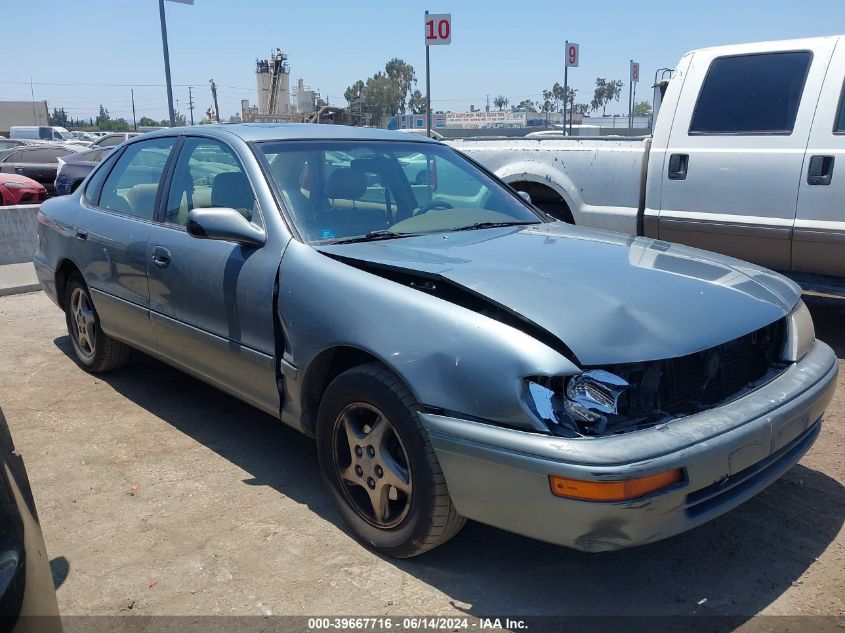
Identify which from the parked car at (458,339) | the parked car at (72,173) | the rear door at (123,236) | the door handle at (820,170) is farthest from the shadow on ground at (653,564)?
the parked car at (72,173)

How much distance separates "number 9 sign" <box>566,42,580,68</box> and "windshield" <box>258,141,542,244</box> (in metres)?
11.6

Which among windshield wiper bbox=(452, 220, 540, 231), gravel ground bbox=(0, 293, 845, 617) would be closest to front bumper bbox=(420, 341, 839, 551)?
gravel ground bbox=(0, 293, 845, 617)

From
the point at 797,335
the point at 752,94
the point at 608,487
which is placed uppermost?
the point at 752,94

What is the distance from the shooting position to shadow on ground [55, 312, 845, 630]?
2734 millimetres

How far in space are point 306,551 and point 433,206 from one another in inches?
72.1

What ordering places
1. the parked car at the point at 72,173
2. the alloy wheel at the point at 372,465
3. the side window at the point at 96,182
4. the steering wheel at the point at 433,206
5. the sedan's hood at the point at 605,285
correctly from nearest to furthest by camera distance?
the sedan's hood at the point at 605,285 < the alloy wheel at the point at 372,465 < the steering wheel at the point at 433,206 < the side window at the point at 96,182 < the parked car at the point at 72,173

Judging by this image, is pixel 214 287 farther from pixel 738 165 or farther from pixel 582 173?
pixel 738 165

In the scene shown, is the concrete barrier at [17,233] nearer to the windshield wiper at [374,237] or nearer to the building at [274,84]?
the windshield wiper at [374,237]

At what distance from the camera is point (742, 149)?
18.7 ft

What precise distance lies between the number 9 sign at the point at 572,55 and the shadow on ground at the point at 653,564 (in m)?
12.8

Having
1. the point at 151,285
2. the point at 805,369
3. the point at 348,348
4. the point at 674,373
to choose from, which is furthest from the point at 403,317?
the point at 151,285

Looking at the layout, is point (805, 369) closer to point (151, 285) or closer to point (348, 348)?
point (348, 348)

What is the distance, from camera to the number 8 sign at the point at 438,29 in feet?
35.1

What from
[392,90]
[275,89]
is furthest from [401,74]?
[275,89]
